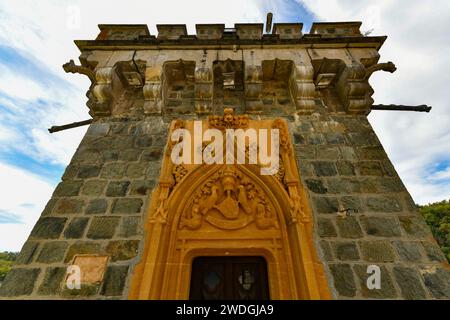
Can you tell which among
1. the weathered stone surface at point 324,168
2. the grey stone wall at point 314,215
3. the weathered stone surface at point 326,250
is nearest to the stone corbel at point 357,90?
the grey stone wall at point 314,215

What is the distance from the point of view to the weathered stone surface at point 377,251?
2133mm

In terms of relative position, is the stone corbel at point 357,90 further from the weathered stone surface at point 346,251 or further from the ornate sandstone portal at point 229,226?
the weathered stone surface at point 346,251

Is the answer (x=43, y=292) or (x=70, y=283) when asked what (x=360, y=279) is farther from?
(x=43, y=292)

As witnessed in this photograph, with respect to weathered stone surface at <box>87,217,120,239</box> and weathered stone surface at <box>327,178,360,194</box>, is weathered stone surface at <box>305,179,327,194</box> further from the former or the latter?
weathered stone surface at <box>87,217,120,239</box>

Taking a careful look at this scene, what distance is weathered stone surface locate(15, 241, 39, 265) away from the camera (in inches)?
84.5

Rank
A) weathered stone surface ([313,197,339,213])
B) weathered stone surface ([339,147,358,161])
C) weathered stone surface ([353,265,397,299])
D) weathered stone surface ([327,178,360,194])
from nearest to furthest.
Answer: weathered stone surface ([353,265,397,299]), weathered stone surface ([313,197,339,213]), weathered stone surface ([327,178,360,194]), weathered stone surface ([339,147,358,161])

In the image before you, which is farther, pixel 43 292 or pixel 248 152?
pixel 248 152

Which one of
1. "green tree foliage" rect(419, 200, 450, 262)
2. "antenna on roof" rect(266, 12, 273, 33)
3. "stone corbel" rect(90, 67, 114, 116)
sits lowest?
"stone corbel" rect(90, 67, 114, 116)

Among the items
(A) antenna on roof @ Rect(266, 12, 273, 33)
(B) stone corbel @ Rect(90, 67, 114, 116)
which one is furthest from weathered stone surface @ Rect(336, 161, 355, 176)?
(B) stone corbel @ Rect(90, 67, 114, 116)

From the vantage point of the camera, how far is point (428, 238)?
225 cm
